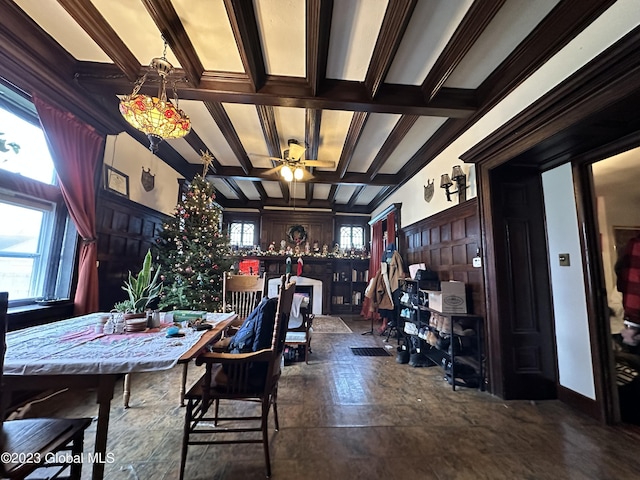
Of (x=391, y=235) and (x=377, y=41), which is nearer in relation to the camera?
A: (x=377, y=41)

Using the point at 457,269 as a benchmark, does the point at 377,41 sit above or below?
above

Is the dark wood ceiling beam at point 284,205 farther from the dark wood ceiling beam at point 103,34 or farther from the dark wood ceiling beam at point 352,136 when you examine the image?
the dark wood ceiling beam at point 103,34

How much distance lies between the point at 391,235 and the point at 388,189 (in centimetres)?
116

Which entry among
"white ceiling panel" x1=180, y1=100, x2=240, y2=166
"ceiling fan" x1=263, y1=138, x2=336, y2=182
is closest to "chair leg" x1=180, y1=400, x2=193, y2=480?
"ceiling fan" x1=263, y1=138, x2=336, y2=182

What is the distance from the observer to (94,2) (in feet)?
6.21

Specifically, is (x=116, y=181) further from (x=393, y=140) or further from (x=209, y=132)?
(x=393, y=140)

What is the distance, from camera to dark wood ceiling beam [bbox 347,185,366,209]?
20.0ft

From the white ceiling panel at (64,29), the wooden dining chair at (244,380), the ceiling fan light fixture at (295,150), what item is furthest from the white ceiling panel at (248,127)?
the wooden dining chair at (244,380)

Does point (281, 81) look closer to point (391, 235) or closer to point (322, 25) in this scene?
point (322, 25)

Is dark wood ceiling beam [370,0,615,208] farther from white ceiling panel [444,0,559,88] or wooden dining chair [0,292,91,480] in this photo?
wooden dining chair [0,292,91,480]

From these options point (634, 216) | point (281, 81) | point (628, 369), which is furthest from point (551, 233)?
point (281, 81)

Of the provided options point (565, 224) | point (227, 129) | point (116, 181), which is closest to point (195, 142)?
point (227, 129)

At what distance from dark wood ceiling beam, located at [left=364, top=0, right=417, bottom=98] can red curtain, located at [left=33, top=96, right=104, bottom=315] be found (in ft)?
9.68

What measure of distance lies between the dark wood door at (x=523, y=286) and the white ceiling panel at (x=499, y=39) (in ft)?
3.17
